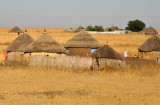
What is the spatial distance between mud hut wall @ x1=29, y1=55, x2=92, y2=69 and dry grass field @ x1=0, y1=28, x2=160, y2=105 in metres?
0.69

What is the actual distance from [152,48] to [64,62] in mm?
13461

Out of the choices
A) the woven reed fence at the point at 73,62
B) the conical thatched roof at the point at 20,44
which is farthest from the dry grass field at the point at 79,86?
the conical thatched roof at the point at 20,44

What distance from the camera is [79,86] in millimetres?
13727

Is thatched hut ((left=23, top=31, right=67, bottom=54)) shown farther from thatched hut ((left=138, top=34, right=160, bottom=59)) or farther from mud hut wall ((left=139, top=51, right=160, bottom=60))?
mud hut wall ((left=139, top=51, right=160, bottom=60))

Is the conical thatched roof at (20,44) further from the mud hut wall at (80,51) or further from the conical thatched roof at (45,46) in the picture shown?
the mud hut wall at (80,51)

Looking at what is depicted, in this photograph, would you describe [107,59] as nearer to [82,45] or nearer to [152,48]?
[82,45]

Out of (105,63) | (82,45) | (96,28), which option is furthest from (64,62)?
(96,28)

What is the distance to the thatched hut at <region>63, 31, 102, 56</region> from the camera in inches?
1071

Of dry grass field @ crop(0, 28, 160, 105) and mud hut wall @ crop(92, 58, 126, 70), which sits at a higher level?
mud hut wall @ crop(92, 58, 126, 70)

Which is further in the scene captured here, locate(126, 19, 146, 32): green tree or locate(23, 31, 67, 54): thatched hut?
locate(126, 19, 146, 32): green tree

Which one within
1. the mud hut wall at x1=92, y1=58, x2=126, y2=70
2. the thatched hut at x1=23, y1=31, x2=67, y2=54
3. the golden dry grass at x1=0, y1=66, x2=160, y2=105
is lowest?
the golden dry grass at x1=0, y1=66, x2=160, y2=105

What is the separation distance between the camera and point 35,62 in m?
19.9

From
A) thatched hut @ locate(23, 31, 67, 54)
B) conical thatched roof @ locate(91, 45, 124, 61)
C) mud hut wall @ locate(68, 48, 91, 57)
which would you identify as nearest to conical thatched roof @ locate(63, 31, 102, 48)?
mud hut wall @ locate(68, 48, 91, 57)

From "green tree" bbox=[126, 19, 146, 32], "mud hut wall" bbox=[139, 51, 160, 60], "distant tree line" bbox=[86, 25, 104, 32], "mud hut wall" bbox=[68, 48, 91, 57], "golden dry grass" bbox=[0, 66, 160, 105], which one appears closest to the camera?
"golden dry grass" bbox=[0, 66, 160, 105]
